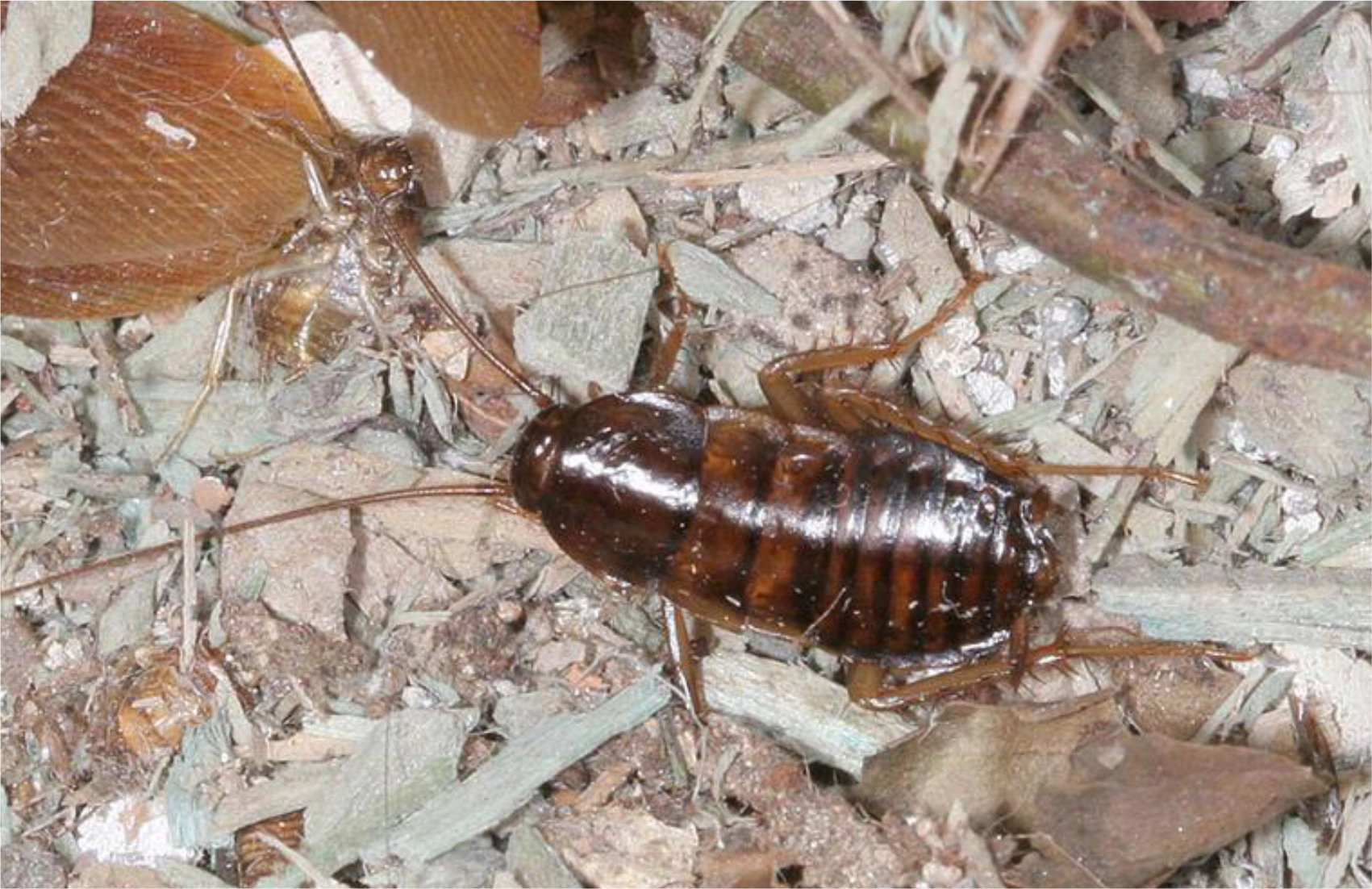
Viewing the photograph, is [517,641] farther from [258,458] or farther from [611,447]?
[258,458]

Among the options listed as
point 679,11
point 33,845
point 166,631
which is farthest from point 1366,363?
point 33,845

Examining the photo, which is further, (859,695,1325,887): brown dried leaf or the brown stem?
(859,695,1325,887): brown dried leaf

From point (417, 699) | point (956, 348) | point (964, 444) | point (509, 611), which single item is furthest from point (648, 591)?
point (956, 348)

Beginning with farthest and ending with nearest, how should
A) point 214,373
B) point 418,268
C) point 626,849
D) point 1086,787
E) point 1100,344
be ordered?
point 214,373 < point 418,268 < point 1100,344 < point 626,849 < point 1086,787

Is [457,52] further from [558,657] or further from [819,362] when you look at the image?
[558,657]

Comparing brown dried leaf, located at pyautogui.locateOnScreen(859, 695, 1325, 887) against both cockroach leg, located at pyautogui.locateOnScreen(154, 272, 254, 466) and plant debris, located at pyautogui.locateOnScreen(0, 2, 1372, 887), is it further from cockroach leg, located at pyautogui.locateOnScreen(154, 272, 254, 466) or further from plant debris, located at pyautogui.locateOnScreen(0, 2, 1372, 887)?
cockroach leg, located at pyautogui.locateOnScreen(154, 272, 254, 466)

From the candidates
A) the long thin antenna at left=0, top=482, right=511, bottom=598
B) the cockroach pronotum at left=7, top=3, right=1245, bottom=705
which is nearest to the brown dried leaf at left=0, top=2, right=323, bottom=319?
the cockroach pronotum at left=7, top=3, right=1245, bottom=705
